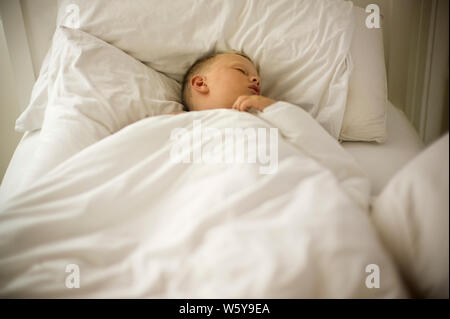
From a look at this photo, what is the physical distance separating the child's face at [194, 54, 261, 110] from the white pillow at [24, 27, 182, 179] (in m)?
0.10

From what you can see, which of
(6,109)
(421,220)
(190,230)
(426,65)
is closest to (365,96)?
(426,65)

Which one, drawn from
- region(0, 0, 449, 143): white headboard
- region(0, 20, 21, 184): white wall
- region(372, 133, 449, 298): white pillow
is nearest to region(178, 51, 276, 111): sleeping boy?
region(0, 0, 449, 143): white headboard

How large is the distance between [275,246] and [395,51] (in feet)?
2.07

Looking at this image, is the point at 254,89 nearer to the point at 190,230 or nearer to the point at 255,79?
the point at 255,79

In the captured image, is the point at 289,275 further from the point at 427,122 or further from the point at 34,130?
the point at 34,130

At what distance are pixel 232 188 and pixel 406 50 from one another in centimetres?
45

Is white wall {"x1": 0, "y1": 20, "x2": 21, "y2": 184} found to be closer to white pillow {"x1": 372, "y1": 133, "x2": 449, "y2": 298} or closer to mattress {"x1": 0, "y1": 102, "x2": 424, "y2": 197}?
mattress {"x1": 0, "y1": 102, "x2": 424, "y2": 197}

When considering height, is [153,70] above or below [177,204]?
above

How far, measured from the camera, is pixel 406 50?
0.71 m

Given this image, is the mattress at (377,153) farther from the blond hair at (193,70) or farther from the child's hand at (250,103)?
the blond hair at (193,70)

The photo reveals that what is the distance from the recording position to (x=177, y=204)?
0.59m

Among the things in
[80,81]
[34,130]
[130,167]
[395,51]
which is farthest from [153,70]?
[395,51]

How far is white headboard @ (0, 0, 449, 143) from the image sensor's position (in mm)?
503

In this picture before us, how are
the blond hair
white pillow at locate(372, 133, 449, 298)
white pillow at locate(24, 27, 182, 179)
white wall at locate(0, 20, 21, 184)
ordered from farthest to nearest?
white wall at locate(0, 20, 21, 184) → the blond hair → white pillow at locate(24, 27, 182, 179) → white pillow at locate(372, 133, 449, 298)
